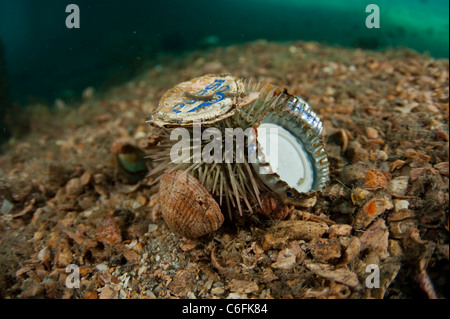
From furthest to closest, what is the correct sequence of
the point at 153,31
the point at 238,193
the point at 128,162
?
1. the point at 153,31
2. the point at 128,162
3. the point at 238,193

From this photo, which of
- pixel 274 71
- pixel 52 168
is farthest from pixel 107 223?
pixel 274 71

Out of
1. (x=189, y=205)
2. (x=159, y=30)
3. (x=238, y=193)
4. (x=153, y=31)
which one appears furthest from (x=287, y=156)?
(x=159, y=30)

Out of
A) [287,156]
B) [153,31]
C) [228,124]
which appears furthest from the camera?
→ [153,31]

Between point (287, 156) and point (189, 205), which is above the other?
point (287, 156)

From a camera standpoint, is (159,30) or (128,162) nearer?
(128,162)

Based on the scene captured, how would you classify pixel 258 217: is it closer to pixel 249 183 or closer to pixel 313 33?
pixel 249 183

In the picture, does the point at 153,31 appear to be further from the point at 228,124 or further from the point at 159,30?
the point at 228,124
